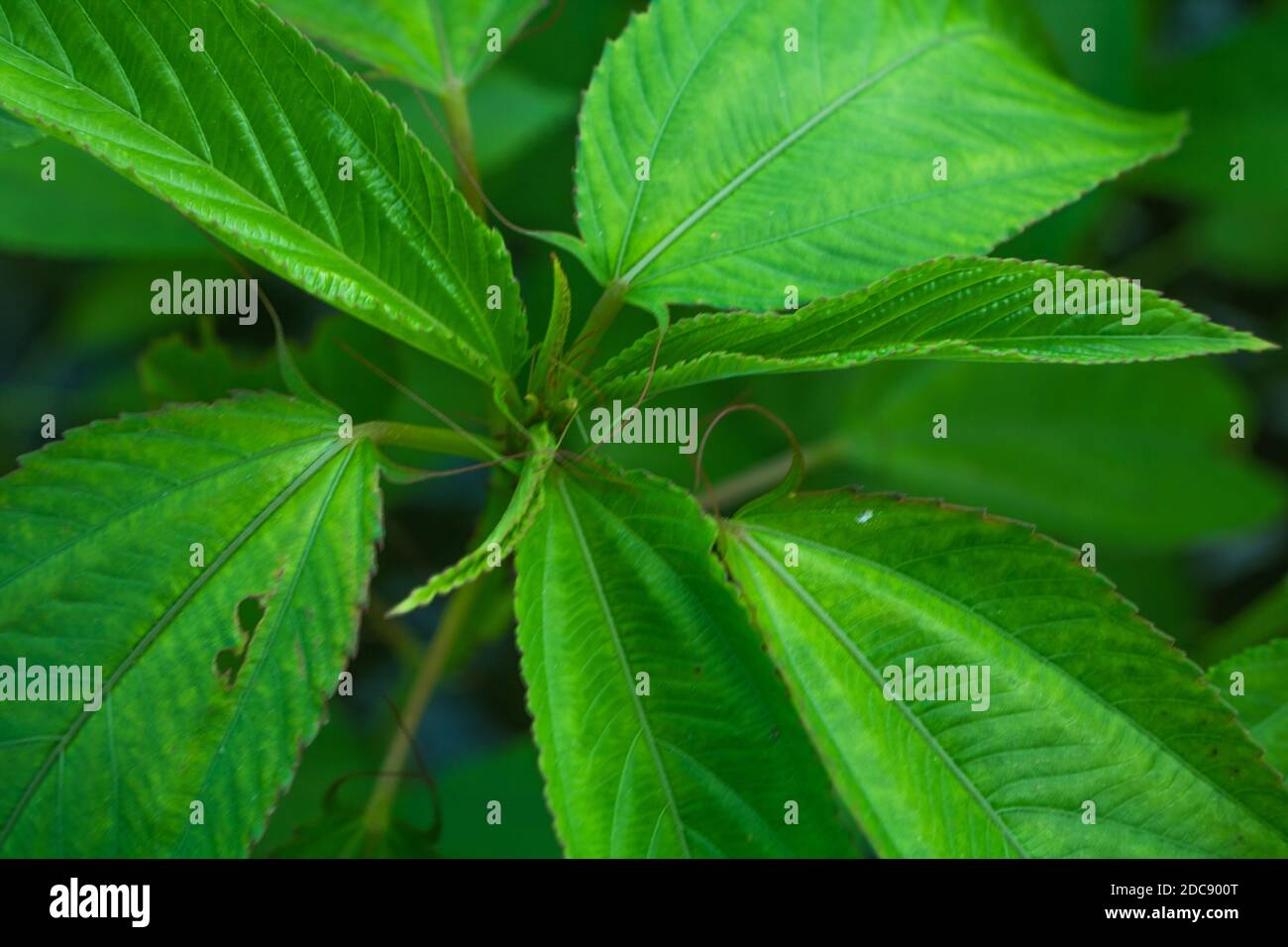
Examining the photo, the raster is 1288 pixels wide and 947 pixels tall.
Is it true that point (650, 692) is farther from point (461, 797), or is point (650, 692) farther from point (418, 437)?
point (461, 797)

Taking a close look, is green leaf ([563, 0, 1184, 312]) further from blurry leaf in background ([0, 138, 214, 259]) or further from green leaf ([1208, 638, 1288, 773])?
blurry leaf in background ([0, 138, 214, 259])

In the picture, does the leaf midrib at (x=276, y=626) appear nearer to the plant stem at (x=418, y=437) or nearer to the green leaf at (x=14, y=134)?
the plant stem at (x=418, y=437)

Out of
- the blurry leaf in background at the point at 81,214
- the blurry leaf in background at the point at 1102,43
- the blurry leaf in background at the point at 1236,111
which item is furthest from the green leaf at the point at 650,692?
the blurry leaf in background at the point at 1236,111

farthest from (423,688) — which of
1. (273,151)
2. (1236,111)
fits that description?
(1236,111)

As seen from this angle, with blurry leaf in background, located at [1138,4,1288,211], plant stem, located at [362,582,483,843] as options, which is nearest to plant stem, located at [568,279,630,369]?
plant stem, located at [362,582,483,843]

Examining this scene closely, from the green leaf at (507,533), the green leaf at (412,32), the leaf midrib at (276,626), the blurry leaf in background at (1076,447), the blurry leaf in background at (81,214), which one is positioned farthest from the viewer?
the blurry leaf in background at (1076,447)

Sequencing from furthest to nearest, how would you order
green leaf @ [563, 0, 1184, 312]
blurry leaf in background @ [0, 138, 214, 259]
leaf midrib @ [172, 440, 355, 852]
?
1. blurry leaf in background @ [0, 138, 214, 259]
2. green leaf @ [563, 0, 1184, 312]
3. leaf midrib @ [172, 440, 355, 852]

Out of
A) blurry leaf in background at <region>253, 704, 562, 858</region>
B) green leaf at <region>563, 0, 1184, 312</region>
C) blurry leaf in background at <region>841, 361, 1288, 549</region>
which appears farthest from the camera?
blurry leaf in background at <region>841, 361, 1288, 549</region>

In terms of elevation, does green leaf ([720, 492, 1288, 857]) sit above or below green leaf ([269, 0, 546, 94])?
below
